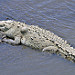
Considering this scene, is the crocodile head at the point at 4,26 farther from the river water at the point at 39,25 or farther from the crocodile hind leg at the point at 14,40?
the river water at the point at 39,25

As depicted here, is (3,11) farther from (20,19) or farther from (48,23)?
(48,23)

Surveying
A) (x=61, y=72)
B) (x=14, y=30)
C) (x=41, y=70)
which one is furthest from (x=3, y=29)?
(x=61, y=72)

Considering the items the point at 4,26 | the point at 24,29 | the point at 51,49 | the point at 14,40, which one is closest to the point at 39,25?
the point at 24,29

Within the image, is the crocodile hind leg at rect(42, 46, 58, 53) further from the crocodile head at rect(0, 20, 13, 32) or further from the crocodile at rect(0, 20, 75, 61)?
the crocodile head at rect(0, 20, 13, 32)

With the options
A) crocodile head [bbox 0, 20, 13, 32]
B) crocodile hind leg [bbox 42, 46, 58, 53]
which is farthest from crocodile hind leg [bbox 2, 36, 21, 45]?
crocodile hind leg [bbox 42, 46, 58, 53]

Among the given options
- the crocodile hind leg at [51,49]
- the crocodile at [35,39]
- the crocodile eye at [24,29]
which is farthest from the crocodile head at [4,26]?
the crocodile hind leg at [51,49]
